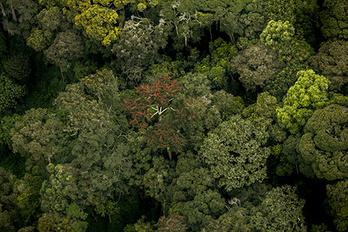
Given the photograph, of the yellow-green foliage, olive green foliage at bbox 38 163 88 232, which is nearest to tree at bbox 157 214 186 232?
olive green foliage at bbox 38 163 88 232

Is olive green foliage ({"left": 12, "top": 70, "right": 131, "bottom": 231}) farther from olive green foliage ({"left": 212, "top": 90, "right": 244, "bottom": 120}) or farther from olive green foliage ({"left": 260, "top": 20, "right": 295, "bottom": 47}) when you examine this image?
olive green foliage ({"left": 260, "top": 20, "right": 295, "bottom": 47})

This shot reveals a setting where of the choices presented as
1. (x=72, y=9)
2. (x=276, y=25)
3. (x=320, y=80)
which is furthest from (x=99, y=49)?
(x=320, y=80)

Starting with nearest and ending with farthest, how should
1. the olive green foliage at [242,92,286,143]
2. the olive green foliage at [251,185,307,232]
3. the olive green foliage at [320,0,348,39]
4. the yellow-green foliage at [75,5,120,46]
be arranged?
the olive green foliage at [251,185,307,232] → the olive green foliage at [320,0,348,39] → the olive green foliage at [242,92,286,143] → the yellow-green foliage at [75,5,120,46]

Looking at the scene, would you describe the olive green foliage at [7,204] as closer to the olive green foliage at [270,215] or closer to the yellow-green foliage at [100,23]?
the yellow-green foliage at [100,23]

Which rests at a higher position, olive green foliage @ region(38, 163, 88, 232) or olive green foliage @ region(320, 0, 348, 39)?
olive green foliage @ region(320, 0, 348, 39)

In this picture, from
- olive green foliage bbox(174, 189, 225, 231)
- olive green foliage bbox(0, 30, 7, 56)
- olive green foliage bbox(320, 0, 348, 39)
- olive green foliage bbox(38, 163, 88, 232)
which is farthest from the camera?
olive green foliage bbox(0, 30, 7, 56)
